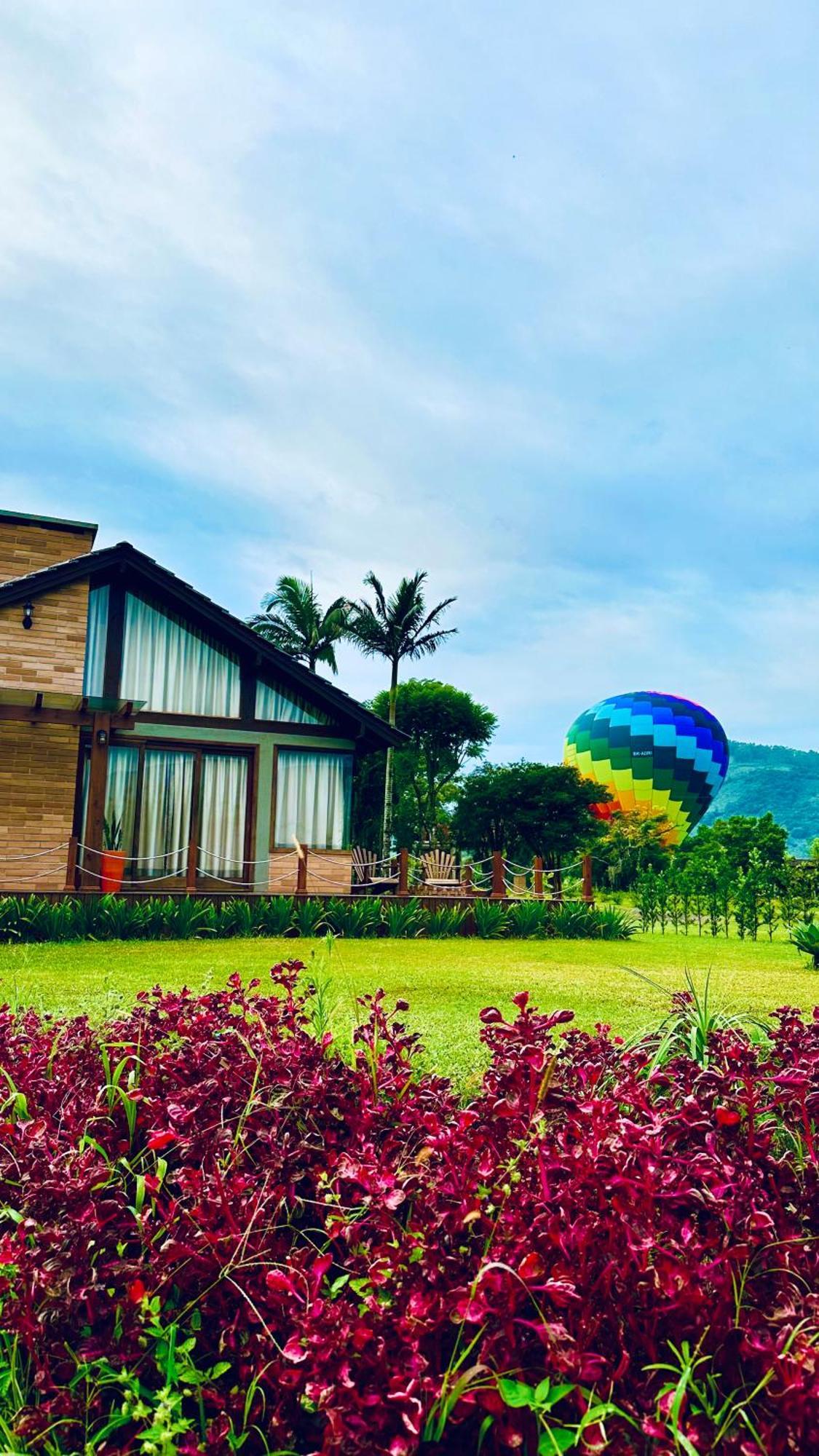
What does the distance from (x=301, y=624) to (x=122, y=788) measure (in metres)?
23.3

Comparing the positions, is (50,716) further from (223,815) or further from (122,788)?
(223,815)

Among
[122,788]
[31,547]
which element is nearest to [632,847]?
[122,788]

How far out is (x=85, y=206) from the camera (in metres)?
9.66

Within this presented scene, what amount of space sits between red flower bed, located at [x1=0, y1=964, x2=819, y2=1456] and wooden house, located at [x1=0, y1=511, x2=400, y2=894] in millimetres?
13571

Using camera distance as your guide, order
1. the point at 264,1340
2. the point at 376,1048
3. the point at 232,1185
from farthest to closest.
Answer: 1. the point at 376,1048
2. the point at 232,1185
3. the point at 264,1340

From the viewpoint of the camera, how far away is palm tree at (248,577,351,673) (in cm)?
3959

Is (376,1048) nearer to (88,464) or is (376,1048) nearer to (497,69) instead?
(497,69)

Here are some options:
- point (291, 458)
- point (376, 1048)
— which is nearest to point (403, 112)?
point (291, 458)

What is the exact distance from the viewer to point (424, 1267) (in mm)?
2262

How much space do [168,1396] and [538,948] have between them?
1207 cm

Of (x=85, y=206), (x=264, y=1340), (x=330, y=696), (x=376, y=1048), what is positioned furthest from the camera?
(x=330, y=696)

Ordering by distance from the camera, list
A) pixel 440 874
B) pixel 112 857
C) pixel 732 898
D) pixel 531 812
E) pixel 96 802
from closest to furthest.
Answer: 1. pixel 112 857
2. pixel 96 802
3. pixel 732 898
4. pixel 440 874
5. pixel 531 812

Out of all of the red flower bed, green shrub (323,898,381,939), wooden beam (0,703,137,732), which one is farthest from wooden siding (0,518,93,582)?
the red flower bed

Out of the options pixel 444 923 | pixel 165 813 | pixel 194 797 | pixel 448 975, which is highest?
pixel 194 797
